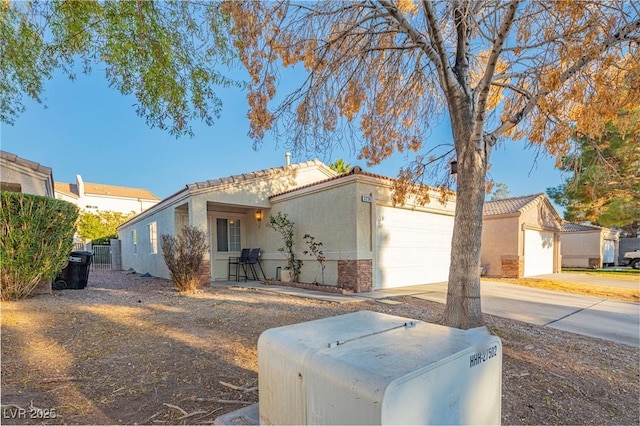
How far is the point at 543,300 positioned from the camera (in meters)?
7.88

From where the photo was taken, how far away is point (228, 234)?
39.5 feet

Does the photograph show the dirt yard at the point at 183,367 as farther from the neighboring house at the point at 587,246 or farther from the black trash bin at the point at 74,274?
the neighboring house at the point at 587,246

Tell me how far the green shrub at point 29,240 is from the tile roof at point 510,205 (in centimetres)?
1451

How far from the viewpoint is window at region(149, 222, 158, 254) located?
13183 millimetres

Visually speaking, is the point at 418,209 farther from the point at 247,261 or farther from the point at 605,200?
the point at 605,200

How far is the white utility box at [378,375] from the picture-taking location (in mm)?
1326

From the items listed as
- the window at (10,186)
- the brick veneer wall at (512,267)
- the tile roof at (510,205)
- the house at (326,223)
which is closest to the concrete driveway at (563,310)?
the house at (326,223)

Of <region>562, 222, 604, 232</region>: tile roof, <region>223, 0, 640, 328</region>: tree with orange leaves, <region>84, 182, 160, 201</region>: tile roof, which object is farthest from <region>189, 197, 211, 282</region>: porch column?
<region>84, 182, 160, 201</region>: tile roof

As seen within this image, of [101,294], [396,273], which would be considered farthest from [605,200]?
[101,294]

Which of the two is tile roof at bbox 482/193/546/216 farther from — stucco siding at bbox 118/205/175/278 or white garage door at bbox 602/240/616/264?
white garage door at bbox 602/240/616/264

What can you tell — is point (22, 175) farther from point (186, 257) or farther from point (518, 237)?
point (518, 237)

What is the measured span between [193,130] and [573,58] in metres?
5.24

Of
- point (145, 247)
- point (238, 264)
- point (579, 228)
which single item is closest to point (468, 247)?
point (238, 264)

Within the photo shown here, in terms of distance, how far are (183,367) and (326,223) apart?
20.7 ft
